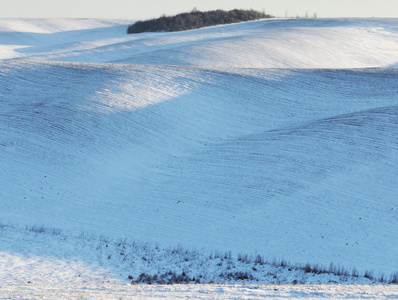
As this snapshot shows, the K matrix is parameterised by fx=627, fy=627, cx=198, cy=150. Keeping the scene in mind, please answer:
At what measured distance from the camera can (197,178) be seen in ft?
56.6

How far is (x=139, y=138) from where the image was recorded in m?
19.9

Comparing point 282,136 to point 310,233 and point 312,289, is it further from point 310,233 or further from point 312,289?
point 312,289

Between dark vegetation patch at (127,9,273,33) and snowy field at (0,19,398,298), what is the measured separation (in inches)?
1335

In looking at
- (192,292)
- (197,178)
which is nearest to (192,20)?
(197,178)

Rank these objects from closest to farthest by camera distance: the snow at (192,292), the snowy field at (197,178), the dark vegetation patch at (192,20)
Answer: the snow at (192,292) < the snowy field at (197,178) < the dark vegetation patch at (192,20)

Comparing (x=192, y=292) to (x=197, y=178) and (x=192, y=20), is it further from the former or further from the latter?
(x=192, y=20)

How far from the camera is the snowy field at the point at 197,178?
11.3m

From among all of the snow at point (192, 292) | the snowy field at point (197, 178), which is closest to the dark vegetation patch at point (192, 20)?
the snowy field at point (197, 178)

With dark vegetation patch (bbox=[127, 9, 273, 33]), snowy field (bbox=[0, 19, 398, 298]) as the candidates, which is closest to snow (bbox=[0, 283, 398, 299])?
snowy field (bbox=[0, 19, 398, 298])

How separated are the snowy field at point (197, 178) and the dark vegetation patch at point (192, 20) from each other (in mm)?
33915

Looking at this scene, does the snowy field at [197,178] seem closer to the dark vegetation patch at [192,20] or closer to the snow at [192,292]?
the snow at [192,292]

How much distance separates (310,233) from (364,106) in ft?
36.1

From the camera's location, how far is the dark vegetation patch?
198ft

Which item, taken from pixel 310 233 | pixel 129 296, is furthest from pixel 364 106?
pixel 129 296
